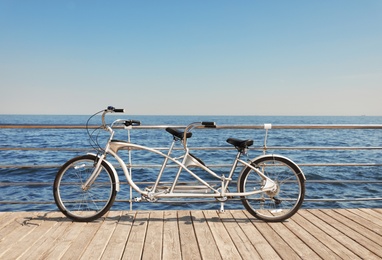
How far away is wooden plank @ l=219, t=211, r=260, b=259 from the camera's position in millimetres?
2204

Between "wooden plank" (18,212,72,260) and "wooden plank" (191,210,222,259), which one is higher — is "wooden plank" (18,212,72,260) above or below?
below

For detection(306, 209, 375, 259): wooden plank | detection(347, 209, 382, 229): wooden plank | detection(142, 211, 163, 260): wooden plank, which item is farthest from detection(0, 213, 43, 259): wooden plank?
detection(347, 209, 382, 229): wooden plank

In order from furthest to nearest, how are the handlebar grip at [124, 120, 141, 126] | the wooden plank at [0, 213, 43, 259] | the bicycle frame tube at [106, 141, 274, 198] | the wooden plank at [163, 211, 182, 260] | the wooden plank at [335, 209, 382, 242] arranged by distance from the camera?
the handlebar grip at [124, 120, 141, 126] → the bicycle frame tube at [106, 141, 274, 198] → the wooden plank at [335, 209, 382, 242] → the wooden plank at [0, 213, 43, 259] → the wooden plank at [163, 211, 182, 260]

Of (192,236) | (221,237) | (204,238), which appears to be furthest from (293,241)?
(192,236)

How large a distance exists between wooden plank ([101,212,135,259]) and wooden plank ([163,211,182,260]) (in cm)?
32

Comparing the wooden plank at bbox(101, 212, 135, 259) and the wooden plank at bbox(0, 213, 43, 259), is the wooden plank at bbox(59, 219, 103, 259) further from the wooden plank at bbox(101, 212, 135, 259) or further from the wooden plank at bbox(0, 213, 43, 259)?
the wooden plank at bbox(0, 213, 43, 259)

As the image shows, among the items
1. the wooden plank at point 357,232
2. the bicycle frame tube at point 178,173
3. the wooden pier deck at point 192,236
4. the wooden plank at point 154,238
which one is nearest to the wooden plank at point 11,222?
the wooden pier deck at point 192,236

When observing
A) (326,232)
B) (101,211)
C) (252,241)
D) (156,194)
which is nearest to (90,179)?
(101,211)

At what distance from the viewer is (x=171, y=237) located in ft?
8.27

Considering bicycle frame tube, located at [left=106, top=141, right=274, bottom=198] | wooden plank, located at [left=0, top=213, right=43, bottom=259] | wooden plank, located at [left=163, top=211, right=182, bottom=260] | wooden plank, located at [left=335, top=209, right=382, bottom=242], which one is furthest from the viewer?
bicycle frame tube, located at [left=106, top=141, right=274, bottom=198]

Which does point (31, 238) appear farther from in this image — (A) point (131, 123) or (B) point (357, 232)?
(B) point (357, 232)

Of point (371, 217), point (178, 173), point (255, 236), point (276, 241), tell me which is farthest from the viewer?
point (371, 217)

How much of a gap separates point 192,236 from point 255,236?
54 cm

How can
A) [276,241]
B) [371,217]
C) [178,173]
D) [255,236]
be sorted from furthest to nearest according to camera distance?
[371,217]
[178,173]
[255,236]
[276,241]
